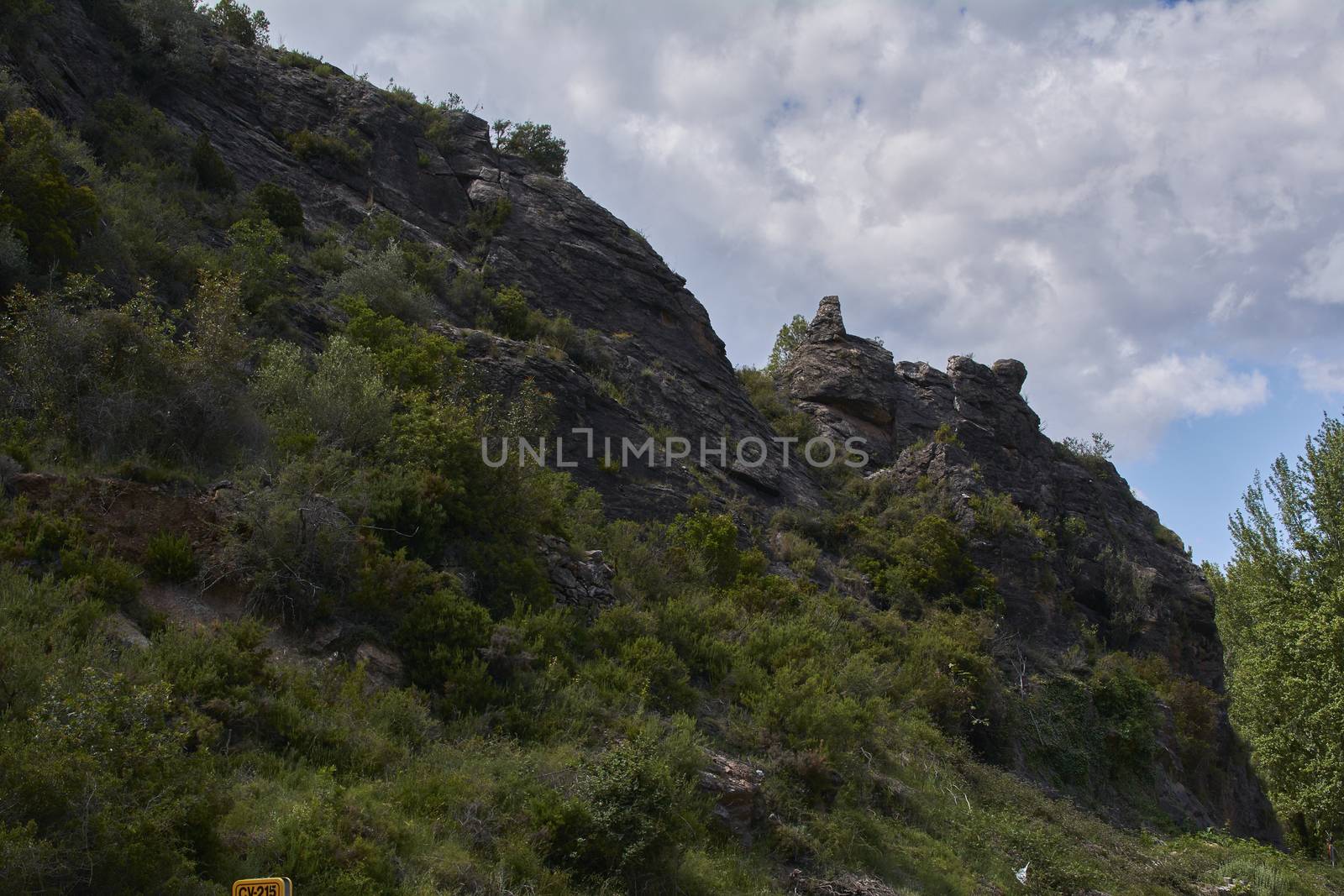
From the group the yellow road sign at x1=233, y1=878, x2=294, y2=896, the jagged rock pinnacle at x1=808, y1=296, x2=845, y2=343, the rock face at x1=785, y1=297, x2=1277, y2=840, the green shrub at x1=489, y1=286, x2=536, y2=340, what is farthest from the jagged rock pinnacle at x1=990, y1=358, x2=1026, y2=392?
the yellow road sign at x1=233, y1=878, x2=294, y2=896

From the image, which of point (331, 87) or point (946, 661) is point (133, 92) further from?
point (946, 661)

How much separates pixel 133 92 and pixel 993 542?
81.3 feet

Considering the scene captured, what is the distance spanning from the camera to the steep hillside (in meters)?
6.88

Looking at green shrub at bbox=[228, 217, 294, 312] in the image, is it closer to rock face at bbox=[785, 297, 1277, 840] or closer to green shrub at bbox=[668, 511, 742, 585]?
green shrub at bbox=[668, 511, 742, 585]

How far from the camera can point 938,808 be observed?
12805 millimetres

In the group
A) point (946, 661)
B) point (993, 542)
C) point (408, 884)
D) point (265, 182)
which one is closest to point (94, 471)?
point (408, 884)

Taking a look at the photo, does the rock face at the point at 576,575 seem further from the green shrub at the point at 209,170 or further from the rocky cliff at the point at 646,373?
the green shrub at the point at 209,170

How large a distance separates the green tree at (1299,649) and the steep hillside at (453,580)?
1370 mm

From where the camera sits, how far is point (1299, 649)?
24.1 meters

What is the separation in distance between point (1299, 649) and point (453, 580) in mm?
24836

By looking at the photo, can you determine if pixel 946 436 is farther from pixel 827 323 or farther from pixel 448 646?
pixel 448 646

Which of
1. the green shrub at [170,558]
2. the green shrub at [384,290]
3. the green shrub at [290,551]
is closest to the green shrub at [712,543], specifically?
the green shrub at [384,290]

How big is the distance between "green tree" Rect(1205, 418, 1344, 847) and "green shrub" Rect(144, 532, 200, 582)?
27.3 m

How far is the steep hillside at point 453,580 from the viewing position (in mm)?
6875
